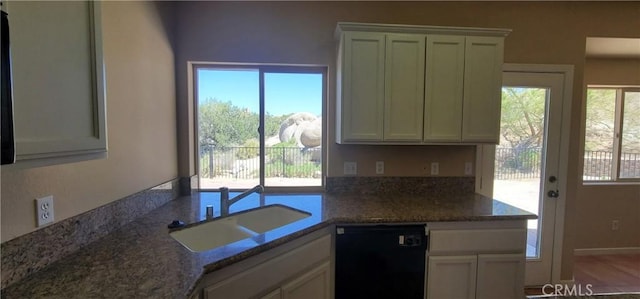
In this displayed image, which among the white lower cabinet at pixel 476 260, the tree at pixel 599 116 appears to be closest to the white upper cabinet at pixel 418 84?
the white lower cabinet at pixel 476 260

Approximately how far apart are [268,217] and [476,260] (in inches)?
57.1

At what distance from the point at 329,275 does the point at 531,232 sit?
210 centimetres

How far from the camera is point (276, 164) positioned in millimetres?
2541

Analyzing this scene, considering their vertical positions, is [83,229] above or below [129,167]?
below

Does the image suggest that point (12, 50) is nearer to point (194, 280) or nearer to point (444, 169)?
point (194, 280)

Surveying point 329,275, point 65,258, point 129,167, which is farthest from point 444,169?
point 65,258

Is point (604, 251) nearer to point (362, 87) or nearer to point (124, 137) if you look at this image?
point (362, 87)

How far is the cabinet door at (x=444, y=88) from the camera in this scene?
82.7 inches

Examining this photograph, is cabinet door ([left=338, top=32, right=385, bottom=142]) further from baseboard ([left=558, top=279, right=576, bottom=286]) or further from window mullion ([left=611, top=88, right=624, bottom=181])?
window mullion ([left=611, top=88, right=624, bottom=181])

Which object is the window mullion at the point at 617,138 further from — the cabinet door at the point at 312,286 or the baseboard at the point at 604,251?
the cabinet door at the point at 312,286

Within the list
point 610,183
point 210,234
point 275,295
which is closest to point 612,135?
point 610,183

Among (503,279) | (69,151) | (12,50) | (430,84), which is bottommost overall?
(503,279)

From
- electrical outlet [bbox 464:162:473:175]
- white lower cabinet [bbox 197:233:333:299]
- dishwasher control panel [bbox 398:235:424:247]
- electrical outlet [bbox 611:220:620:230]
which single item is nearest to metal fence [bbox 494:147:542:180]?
electrical outlet [bbox 464:162:473:175]

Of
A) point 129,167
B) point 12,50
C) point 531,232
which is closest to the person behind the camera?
point 12,50
